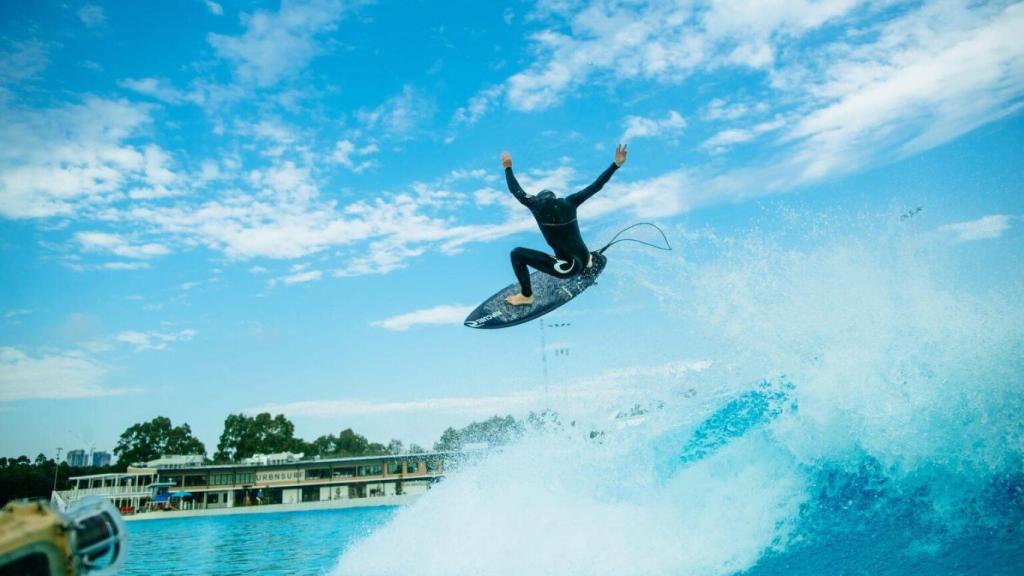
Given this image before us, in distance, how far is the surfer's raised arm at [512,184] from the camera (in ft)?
26.3

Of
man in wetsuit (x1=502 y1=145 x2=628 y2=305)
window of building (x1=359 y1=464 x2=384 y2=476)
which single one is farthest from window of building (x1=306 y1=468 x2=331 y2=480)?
man in wetsuit (x1=502 y1=145 x2=628 y2=305)

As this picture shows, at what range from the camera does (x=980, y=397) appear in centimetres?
732

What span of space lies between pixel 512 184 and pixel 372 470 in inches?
2404

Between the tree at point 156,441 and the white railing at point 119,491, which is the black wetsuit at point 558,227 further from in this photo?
the tree at point 156,441

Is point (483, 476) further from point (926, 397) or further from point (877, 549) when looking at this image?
point (926, 397)

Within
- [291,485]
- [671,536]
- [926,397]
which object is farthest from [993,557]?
[291,485]

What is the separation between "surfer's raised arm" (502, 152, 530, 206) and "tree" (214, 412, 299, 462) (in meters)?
83.9

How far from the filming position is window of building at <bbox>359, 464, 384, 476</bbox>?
208 feet

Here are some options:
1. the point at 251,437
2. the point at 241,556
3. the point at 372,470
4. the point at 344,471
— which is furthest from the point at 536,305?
the point at 251,437

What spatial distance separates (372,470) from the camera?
63469 mm

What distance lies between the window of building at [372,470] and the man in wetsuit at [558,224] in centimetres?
5971

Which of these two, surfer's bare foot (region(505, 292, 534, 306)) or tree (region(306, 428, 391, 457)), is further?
tree (region(306, 428, 391, 457))

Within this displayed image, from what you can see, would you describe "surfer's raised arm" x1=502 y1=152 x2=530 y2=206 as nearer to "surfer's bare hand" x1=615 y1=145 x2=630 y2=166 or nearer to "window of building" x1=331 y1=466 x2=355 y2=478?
"surfer's bare hand" x1=615 y1=145 x2=630 y2=166

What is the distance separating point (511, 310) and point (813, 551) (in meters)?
5.40
